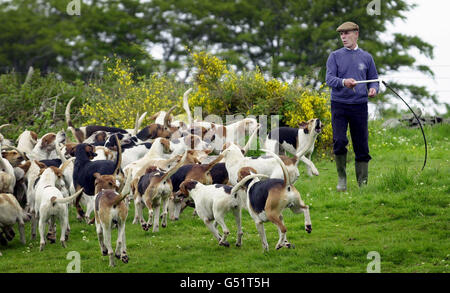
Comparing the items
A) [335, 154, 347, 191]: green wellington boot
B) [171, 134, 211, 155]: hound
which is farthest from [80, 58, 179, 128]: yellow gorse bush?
[335, 154, 347, 191]: green wellington boot

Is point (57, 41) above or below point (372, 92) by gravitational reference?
above

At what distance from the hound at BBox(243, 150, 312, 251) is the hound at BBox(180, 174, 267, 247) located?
219mm

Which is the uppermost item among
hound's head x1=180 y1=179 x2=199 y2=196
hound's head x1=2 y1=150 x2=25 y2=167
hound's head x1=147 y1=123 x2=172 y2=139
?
hound's head x1=147 y1=123 x2=172 y2=139

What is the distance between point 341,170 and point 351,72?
1535mm

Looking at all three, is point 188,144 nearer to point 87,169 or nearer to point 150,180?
point 87,169

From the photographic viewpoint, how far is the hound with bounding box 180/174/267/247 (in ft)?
28.7

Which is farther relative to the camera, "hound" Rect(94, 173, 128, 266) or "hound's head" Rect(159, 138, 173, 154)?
"hound's head" Rect(159, 138, 173, 154)

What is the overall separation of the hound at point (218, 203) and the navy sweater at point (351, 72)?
2.93 metres

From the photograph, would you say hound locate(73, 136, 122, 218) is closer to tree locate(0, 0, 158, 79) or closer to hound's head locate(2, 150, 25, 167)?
hound's head locate(2, 150, 25, 167)

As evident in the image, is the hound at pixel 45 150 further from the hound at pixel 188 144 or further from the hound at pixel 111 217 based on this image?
the hound at pixel 111 217

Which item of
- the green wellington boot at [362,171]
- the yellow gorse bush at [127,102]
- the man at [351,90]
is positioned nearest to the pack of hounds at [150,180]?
the man at [351,90]

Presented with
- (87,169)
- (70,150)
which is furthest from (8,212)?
(70,150)

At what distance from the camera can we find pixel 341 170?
11.5 metres

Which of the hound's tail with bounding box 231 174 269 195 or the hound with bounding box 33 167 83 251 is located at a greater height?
the hound's tail with bounding box 231 174 269 195
